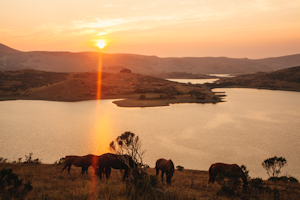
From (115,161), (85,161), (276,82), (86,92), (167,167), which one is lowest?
(167,167)

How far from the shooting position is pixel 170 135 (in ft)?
163

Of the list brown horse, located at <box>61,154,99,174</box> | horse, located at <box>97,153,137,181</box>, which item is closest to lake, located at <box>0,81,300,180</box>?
brown horse, located at <box>61,154,99,174</box>

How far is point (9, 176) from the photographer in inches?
477

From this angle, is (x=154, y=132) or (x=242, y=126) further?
(x=242, y=126)

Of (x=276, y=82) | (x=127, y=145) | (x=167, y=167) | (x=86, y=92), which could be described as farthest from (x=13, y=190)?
(x=276, y=82)

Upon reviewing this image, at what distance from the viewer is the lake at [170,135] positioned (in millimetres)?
36391

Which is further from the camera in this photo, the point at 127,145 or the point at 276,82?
the point at 276,82

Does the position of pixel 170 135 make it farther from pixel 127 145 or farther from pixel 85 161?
pixel 85 161

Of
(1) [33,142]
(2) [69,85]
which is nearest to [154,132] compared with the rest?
(1) [33,142]

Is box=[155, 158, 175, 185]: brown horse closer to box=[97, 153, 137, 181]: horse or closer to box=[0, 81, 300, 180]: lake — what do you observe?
box=[97, 153, 137, 181]: horse

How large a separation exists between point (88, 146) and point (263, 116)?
5488 centimetres

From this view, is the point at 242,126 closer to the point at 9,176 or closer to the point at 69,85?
the point at 9,176

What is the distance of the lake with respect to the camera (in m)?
36.4

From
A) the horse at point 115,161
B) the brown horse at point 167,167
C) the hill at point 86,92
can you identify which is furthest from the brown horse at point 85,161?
the hill at point 86,92
